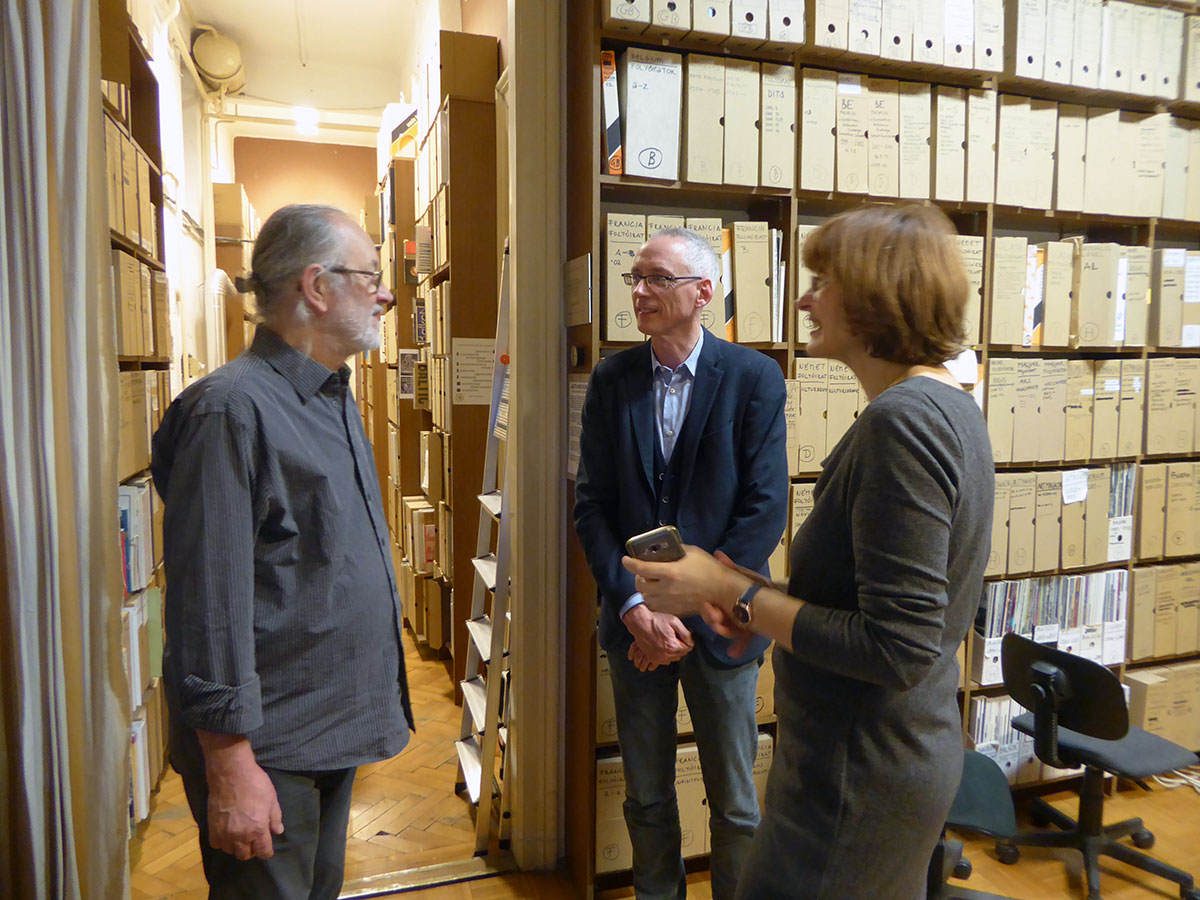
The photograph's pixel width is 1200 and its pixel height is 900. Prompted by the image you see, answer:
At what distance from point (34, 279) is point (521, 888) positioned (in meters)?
1.98

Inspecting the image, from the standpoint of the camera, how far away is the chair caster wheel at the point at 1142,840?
2.42m

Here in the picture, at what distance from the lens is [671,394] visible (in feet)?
6.08

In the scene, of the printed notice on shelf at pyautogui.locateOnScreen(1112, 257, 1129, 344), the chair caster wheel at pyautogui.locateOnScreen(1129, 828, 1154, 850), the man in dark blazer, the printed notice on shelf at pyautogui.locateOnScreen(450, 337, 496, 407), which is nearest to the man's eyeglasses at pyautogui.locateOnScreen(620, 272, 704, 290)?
the man in dark blazer

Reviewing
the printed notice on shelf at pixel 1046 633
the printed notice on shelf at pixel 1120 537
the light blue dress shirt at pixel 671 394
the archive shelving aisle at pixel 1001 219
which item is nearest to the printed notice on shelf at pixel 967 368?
the archive shelving aisle at pixel 1001 219

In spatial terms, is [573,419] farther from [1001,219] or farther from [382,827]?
[1001,219]

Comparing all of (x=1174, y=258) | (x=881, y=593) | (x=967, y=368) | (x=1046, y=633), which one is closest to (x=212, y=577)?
(x=881, y=593)

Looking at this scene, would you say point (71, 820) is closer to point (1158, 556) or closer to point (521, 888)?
point (521, 888)

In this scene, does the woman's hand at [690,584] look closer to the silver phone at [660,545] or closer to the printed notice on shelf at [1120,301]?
the silver phone at [660,545]

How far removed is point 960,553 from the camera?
97 cm

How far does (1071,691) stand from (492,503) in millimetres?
1809

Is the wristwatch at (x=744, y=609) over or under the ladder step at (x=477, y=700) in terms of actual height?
over

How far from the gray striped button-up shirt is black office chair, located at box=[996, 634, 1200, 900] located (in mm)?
1859

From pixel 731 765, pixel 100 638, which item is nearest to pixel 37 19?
pixel 100 638

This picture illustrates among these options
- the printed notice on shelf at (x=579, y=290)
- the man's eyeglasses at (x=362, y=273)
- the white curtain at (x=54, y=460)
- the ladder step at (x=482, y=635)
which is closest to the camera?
the man's eyeglasses at (x=362, y=273)
